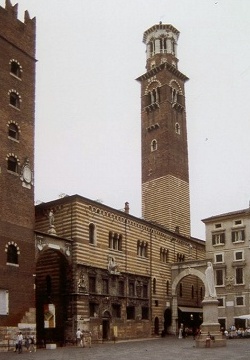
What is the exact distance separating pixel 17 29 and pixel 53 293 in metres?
21.8

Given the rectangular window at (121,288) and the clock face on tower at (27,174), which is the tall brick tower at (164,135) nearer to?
the rectangular window at (121,288)

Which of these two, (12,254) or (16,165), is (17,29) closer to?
(16,165)

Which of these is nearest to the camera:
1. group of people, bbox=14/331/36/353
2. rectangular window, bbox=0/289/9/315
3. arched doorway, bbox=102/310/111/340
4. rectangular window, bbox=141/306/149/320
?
group of people, bbox=14/331/36/353

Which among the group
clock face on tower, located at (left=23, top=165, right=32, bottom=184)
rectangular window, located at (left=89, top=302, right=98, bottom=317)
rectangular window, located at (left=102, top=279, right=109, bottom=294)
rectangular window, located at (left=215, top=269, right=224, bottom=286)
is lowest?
rectangular window, located at (left=89, top=302, right=98, bottom=317)

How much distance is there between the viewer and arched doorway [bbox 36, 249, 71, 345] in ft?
151

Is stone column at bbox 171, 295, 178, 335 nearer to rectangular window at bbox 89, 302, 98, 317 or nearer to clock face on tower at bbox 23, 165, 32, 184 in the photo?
rectangular window at bbox 89, 302, 98, 317

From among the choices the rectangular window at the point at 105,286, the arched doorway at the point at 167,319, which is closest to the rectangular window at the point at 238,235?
the arched doorway at the point at 167,319

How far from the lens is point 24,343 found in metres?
38.3

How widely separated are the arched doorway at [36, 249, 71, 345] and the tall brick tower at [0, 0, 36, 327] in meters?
4.54

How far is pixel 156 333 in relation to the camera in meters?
56.6

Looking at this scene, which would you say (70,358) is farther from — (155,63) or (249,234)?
(155,63)

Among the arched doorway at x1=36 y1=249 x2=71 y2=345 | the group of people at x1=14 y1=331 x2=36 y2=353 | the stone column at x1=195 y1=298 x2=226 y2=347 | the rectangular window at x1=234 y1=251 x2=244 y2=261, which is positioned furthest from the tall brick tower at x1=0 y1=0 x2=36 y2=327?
the rectangular window at x1=234 y1=251 x2=244 y2=261

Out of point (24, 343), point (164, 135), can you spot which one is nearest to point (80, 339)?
point (24, 343)

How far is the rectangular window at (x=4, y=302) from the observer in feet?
125
